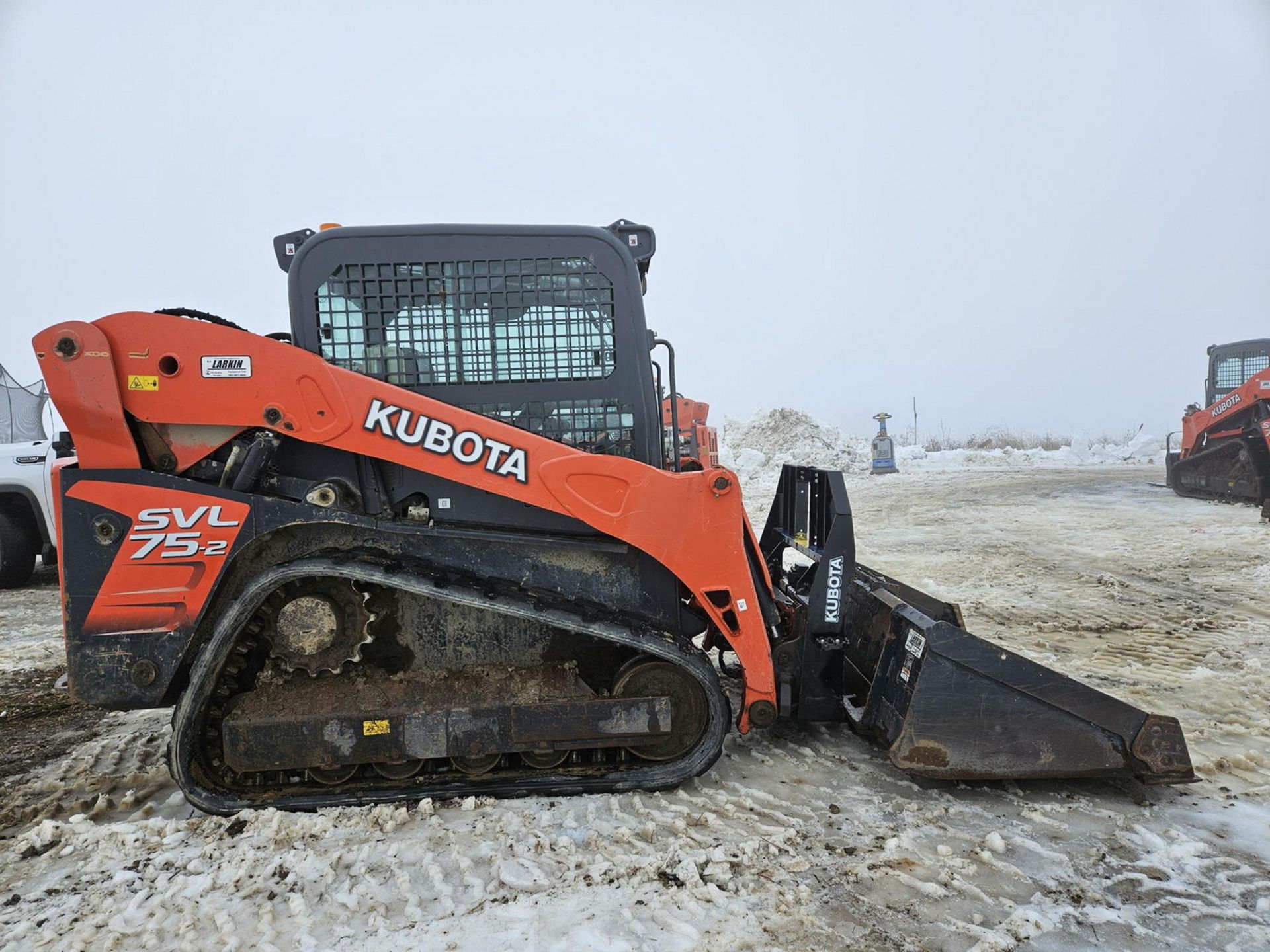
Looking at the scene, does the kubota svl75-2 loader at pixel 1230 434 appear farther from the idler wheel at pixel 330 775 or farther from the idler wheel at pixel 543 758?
the idler wheel at pixel 330 775

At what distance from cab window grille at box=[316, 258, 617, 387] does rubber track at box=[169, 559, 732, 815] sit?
2.95 ft

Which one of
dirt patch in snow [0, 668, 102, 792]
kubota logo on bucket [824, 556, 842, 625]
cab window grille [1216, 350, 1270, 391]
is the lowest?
dirt patch in snow [0, 668, 102, 792]

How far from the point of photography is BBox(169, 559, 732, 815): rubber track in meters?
2.67

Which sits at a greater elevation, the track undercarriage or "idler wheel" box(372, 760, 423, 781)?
the track undercarriage

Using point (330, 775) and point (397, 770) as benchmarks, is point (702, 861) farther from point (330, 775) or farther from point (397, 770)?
point (330, 775)

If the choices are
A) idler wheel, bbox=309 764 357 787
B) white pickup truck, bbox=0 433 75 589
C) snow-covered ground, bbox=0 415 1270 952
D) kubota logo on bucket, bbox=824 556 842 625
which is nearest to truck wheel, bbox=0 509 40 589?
white pickup truck, bbox=0 433 75 589

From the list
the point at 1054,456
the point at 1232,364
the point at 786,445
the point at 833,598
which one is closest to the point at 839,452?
the point at 786,445

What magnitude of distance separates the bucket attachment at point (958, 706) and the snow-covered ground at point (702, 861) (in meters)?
0.14

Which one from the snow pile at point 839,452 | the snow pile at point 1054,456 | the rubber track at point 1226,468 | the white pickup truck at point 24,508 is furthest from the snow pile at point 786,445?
the white pickup truck at point 24,508

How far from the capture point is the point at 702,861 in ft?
7.67

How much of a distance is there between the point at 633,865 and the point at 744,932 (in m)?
0.45

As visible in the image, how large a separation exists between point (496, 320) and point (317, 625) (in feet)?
4.80

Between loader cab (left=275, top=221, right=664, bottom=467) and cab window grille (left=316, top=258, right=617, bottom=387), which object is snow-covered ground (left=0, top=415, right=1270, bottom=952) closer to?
loader cab (left=275, top=221, right=664, bottom=467)

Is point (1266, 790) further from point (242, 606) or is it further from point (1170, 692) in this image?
point (242, 606)
